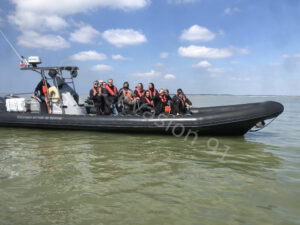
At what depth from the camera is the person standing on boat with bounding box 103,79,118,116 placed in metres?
7.57

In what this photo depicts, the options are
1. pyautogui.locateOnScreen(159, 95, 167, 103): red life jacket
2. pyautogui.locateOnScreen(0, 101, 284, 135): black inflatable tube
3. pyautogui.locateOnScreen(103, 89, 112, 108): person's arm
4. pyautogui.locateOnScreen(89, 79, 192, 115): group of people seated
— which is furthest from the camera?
pyautogui.locateOnScreen(103, 89, 112, 108): person's arm

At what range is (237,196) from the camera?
297 cm

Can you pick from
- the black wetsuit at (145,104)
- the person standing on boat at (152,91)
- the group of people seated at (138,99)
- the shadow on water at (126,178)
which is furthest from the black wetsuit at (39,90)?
the person standing on boat at (152,91)

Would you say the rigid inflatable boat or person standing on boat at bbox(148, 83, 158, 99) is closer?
the rigid inflatable boat

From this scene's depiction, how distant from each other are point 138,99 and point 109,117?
1.01m

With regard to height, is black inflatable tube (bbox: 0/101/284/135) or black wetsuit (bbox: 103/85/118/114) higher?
black wetsuit (bbox: 103/85/118/114)

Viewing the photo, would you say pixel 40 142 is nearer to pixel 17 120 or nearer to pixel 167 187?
pixel 17 120

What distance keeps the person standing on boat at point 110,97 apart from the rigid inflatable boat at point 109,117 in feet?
2.28

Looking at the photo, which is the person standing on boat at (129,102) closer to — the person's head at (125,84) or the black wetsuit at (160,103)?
the person's head at (125,84)

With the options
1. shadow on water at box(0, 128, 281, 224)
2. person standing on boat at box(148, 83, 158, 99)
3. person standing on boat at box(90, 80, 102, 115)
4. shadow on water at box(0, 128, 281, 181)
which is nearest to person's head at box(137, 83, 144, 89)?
person standing on boat at box(148, 83, 158, 99)

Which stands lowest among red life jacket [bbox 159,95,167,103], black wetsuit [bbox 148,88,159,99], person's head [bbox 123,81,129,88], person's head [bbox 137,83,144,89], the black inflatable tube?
the black inflatable tube

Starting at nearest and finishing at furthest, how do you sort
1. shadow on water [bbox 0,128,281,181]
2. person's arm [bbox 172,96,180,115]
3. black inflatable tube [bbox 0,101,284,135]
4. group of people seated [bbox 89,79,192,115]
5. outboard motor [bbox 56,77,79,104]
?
1. shadow on water [bbox 0,128,281,181]
2. black inflatable tube [bbox 0,101,284,135]
3. person's arm [bbox 172,96,180,115]
4. group of people seated [bbox 89,79,192,115]
5. outboard motor [bbox 56,77,79,104]

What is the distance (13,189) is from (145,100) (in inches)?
185

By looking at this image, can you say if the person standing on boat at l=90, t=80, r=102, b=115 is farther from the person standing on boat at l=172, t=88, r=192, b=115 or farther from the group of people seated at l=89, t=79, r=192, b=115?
the person standing on boat at l=172, t=88, r=192, b=115
